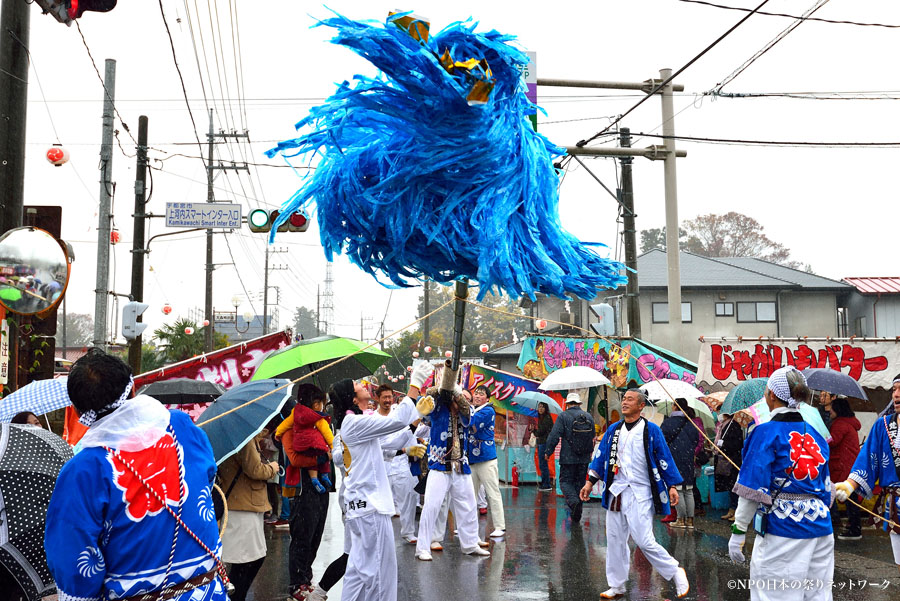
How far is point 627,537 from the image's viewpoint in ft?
23.6

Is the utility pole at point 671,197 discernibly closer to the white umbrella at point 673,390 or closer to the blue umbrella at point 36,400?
the white umbrella at point 673,390

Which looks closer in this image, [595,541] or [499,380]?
[595,541]

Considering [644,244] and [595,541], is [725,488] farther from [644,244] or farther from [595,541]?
[644,244]

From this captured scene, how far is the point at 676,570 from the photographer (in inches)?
278

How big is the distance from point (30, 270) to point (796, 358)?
35.0 ft

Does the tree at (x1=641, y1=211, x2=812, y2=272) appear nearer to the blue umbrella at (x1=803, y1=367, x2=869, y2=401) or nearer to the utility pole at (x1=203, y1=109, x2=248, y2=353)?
the utility pole at (x1=203, y1=109, x2=248, y2=353)

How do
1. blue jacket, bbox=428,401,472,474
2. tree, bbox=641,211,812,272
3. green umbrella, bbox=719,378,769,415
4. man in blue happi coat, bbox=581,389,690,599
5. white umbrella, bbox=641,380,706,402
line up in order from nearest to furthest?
man in blue happi coat, bbox=581,389,690,599
blue jacket, bbox=428,401,472,474
green umbrella, bbox=719,378,769,415
white umbrella, bbox=641,380,706,402
tree, bbox=641,211,812,272

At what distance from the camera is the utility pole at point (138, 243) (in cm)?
1552

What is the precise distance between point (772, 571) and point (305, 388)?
13.7 ft

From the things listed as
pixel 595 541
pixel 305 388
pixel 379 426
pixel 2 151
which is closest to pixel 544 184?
pixel 379 426

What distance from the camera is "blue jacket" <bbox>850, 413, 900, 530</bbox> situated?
22.2 feet

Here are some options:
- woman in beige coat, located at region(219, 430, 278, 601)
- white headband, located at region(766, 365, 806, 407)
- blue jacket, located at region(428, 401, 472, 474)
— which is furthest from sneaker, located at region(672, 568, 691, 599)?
woman in beige coat, located at region(219, 430, 278, 601)

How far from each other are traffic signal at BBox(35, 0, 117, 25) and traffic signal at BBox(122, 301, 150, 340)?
832 centimetres

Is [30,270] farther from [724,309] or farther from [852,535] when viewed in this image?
[724,309]
